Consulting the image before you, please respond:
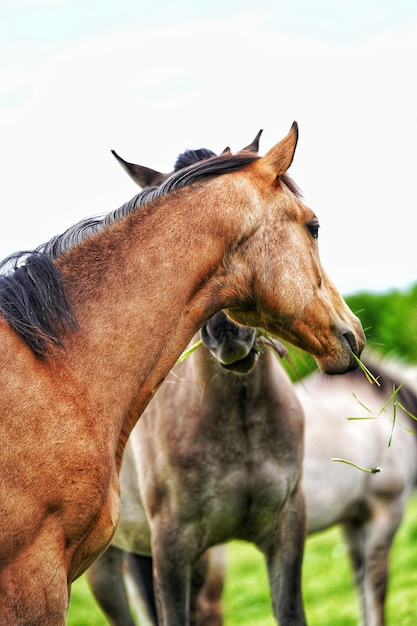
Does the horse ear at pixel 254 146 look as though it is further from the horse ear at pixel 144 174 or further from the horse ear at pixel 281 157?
the horse ear at pixel 144 174

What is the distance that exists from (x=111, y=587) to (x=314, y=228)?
3781 mm

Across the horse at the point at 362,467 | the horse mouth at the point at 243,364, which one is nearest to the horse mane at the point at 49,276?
the horse mouth at the point at 243,364

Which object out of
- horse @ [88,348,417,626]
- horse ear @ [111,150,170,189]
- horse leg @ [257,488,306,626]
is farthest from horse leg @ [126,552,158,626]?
horse ear @ [111,150,170,189]

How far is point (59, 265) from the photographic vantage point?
3.90m

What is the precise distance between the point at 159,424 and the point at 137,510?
2.73 ft

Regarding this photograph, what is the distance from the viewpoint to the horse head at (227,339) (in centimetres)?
482

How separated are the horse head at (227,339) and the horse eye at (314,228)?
2.60ft

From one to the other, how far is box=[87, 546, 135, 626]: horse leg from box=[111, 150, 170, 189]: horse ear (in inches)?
112

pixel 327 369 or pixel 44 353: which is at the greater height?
pixel 44 353

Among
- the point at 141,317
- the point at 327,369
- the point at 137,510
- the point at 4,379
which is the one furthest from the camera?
the point at 137,510

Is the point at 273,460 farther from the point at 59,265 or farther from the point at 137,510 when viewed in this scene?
the point at 59,265

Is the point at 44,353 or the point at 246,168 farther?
the point at 246,168

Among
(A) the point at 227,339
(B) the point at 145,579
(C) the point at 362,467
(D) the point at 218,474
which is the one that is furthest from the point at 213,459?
(C) the point at 362,467

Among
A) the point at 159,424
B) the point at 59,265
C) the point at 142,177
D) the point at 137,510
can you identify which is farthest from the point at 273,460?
the point at 59,265
